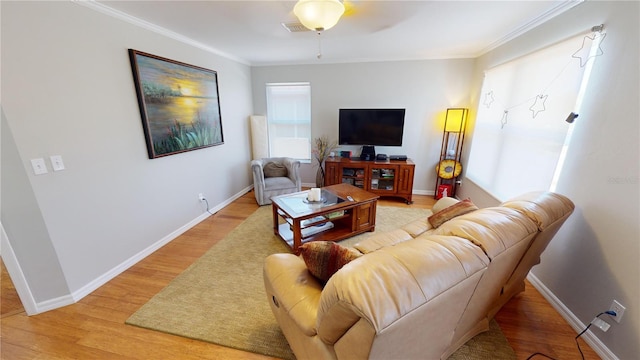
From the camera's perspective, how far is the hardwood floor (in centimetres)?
152

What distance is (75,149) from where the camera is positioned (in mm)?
1908

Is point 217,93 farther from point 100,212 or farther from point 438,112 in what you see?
point 438,112

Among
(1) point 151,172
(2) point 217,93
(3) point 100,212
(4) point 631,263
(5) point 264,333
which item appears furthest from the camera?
(2) point 217,93

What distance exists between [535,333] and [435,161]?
10.1 feet

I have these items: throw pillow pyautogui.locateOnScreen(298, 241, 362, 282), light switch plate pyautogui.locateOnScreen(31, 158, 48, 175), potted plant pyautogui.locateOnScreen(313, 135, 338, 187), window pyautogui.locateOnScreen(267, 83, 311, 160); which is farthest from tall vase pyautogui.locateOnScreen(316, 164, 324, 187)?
light switch plate pyautogui.locateOnScreen(31, 158, 48, 175)

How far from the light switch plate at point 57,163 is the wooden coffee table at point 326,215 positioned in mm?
1795

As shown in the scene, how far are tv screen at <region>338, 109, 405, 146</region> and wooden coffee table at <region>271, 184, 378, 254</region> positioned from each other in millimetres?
1428

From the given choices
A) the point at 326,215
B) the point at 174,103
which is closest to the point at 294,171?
the point at 326,215

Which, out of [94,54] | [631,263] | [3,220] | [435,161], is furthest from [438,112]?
[3,220]

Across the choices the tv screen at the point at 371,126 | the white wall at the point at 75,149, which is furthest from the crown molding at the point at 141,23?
the tv screen at the point at 371,126

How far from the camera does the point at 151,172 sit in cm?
261

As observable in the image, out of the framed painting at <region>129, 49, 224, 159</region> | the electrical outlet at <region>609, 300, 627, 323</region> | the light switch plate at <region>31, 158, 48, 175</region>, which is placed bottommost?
the electrical outlet at <region>609, 300, 627, 323</region>

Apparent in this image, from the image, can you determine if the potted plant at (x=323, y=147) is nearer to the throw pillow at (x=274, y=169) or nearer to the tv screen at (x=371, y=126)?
the tv screen at (x=371, y=126)

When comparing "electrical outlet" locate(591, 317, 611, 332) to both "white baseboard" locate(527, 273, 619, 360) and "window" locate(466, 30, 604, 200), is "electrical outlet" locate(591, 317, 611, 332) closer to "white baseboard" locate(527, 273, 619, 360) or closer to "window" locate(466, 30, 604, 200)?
"white baseboard" locate(527, 273, 619, 360)
